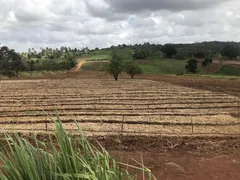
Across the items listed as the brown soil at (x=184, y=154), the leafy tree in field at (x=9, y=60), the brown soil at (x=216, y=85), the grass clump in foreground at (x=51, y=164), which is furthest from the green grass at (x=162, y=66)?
the grass clump in foreground at (x=51, y=164)

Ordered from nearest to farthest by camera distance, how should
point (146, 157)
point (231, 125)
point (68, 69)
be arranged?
point (146, 157) < point (231, 125) < point (68, 69)

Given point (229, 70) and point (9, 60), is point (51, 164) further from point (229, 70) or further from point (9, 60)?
point (229, 70)

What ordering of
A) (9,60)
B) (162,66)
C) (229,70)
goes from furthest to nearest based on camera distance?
(162,66) < (229,70) < (9,60)

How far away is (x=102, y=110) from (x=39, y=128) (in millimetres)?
5657

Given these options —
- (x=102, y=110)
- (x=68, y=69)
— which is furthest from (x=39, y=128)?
(x=68, y=69)

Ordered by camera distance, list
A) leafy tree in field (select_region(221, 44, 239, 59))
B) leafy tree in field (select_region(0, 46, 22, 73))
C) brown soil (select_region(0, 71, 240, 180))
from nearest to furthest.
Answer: brown soil (select_region(0, 71, 240, 180)) < leafy tree in field (select_region(0, 46, 22, 73)) < leafy tree in field (select_region(221, 44, 239, 59))

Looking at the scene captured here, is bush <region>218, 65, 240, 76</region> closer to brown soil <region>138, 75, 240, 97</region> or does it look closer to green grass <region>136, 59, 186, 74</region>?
green grass <region>136, 59, 186, 74</region>

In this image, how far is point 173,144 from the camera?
38.0 ft

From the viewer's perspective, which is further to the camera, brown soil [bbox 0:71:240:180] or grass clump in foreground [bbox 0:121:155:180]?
brown soil [bbox 0:71:240:180]

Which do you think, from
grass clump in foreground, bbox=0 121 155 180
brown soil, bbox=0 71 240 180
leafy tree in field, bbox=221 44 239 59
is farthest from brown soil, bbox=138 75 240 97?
leafy tree in field, bbox=221 44 239 59

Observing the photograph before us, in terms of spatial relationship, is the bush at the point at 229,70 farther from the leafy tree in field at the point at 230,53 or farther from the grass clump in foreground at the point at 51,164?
the grass clump in foreground at the point at 51,164

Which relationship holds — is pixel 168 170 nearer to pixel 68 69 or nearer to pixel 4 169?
pixel 4 169

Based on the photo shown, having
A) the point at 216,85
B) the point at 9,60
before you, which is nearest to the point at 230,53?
the point at 216,85

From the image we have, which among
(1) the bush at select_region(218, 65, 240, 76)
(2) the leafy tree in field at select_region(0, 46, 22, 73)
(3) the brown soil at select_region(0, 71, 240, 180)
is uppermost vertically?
(2) the leafy tree in field at select_region(0, 46, 22, 73)
